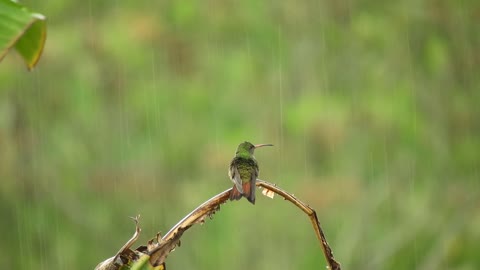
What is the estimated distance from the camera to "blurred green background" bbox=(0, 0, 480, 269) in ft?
19.4

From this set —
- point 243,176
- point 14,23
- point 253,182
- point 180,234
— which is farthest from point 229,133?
point 14,23

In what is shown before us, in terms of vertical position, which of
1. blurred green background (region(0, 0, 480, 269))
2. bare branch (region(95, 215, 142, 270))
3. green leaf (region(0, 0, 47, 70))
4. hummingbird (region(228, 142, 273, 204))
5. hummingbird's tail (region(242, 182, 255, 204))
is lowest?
blurred green background (region(0, 0, 480, 269))

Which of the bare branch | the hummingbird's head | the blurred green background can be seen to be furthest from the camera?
the blurred green background

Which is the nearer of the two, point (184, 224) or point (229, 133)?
point (184, 224)

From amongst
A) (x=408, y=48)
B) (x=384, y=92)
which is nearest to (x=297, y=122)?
(x=384, y=92)

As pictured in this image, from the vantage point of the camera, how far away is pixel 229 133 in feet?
19.7

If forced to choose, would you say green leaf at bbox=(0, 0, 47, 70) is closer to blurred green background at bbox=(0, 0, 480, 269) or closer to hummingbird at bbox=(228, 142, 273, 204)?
hummingbird at bbox=(228, 142, 273, 204)

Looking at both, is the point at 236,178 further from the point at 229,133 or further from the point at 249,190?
the point at 229,133

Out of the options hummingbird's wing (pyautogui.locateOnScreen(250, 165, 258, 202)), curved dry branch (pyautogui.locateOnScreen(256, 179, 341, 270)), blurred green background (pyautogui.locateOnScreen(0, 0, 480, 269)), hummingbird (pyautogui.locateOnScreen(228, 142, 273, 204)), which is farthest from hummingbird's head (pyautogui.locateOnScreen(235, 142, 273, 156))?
blurred green background (pyautogui.locateOnScreen(0, 0, 480, 269))

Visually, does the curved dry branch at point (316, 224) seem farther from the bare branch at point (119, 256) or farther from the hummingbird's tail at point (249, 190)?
the hummingbird's tail at point (249, 190)

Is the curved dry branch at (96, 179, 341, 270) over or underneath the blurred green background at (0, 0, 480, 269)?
over

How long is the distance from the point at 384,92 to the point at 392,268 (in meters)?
1.26

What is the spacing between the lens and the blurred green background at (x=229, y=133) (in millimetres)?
5914

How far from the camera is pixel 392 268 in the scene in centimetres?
613
